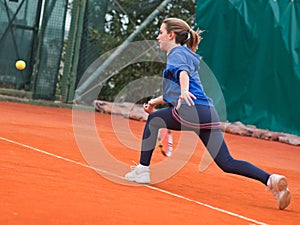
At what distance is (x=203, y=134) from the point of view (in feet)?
16.4

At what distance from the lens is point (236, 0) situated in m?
13.6

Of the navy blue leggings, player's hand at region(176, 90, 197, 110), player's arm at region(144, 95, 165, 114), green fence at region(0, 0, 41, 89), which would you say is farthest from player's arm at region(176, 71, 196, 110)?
green fence at region(0, 0, 41, 89)

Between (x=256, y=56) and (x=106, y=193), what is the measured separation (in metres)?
9.29

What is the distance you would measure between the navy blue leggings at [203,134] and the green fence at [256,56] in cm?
782

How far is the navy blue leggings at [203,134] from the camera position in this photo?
16.0ft

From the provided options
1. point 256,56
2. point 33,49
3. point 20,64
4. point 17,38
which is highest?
point 256,56

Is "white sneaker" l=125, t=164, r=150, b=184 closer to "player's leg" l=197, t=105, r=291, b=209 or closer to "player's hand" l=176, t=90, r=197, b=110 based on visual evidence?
"player's leg" l=197, t=105, r=291, b=209

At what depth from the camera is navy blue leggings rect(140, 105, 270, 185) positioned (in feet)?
16.0

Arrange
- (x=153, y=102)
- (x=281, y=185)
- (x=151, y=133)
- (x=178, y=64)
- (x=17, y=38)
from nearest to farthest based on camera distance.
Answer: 1. (x=281, y=185)
2. (x=178, y=64)
3. (x=151, y=133)
4. (x=153, y=102)
5. (x=17, y=38)

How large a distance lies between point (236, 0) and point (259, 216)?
9727mm

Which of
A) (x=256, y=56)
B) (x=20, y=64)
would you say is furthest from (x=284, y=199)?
(x=20, y=64)

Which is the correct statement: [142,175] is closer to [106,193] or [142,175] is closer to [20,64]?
[106,193]

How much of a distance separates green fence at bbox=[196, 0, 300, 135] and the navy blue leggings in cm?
782

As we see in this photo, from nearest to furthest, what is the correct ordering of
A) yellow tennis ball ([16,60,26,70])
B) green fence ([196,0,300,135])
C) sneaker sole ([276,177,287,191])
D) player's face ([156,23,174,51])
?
sneaker sole ([276,177,287,191]) < player's face ([156,23,174,51]) < green fence ([196,0,300,135]) < yellow tennis ball ([16,60,26,70])
